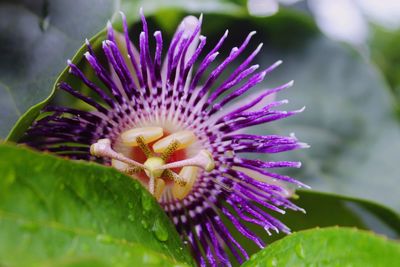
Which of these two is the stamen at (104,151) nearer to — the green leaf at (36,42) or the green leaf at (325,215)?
the green leaf at (36,42)

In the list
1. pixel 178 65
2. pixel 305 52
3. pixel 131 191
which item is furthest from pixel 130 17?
pixel 131 191

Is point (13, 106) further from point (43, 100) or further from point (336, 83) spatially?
point (336, 83)

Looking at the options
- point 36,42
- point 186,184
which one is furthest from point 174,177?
point 36,42

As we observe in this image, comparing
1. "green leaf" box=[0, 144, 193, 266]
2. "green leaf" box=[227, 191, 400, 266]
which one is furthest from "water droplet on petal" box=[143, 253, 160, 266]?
"green leaf" box=[227, 191, 400, 266]

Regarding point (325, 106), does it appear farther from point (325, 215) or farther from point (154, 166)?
point (154, 166)

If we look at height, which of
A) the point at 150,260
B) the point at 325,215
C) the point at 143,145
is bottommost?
the point at 325,215

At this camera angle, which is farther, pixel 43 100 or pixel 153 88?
pixel 153 88

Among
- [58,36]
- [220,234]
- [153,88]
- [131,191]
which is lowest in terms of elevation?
[220,234]
